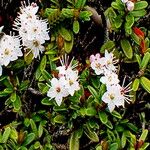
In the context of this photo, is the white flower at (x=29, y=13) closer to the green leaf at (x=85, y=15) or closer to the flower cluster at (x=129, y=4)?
the green leaf at (x=85, y=15)

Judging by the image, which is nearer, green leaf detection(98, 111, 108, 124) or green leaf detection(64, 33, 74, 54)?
green leaf detection(98, 111, 108, 124)

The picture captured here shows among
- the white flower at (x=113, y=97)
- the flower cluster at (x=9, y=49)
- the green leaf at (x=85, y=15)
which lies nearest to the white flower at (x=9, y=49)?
A: the flower cluster at (x=9, y=49)

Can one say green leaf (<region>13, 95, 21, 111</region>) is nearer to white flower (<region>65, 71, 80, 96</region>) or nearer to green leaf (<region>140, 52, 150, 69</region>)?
white flower (<region>65, 71, 80, 96</region>)

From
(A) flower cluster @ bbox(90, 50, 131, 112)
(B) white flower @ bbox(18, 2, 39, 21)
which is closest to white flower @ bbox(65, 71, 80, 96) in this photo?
(A) flower cluster @ bbox(90, 50, 131, 112)

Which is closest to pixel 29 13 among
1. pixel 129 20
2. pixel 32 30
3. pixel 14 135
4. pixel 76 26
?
pixel 32 30

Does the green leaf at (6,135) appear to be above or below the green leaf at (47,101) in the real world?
below
